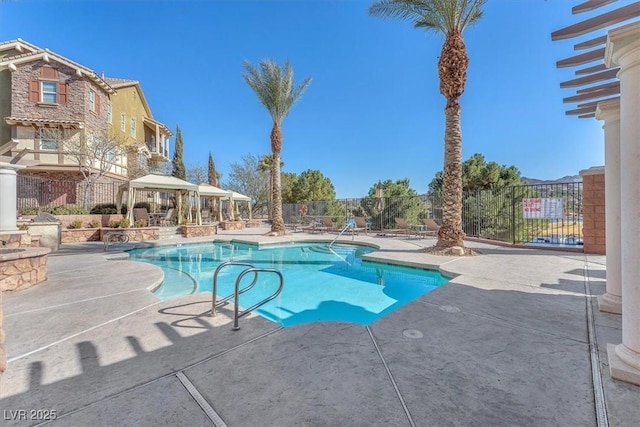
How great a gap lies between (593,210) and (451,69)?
587 centimetres

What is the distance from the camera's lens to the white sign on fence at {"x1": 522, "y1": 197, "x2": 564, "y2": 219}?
31.3 ft

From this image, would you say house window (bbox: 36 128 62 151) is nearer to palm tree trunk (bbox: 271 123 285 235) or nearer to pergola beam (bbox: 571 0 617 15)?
palm tree trunk (bbox: 271 123 285 235)

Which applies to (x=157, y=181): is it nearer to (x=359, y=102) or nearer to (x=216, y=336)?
(x=216, y=336)

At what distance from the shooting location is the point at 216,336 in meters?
3.05

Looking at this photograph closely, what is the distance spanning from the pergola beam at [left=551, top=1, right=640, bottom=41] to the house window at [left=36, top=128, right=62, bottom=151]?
2289 cm

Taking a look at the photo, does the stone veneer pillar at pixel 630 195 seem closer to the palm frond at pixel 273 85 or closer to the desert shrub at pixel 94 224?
the palm frond at pixel 273 85

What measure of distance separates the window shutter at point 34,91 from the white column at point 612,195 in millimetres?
26273

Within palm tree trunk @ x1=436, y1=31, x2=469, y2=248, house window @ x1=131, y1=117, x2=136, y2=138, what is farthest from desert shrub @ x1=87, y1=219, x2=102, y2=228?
palm tree trunk @ x1=436, y1=31, x2=469, y2=248

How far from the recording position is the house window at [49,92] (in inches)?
696

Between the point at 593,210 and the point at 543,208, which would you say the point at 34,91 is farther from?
the point at 593,210

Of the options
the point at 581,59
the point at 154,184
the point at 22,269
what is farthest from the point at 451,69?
the point at 154,184

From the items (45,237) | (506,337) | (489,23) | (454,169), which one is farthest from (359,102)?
(506,337)

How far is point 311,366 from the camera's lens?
243cm

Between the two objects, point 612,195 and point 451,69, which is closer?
point 612,195
